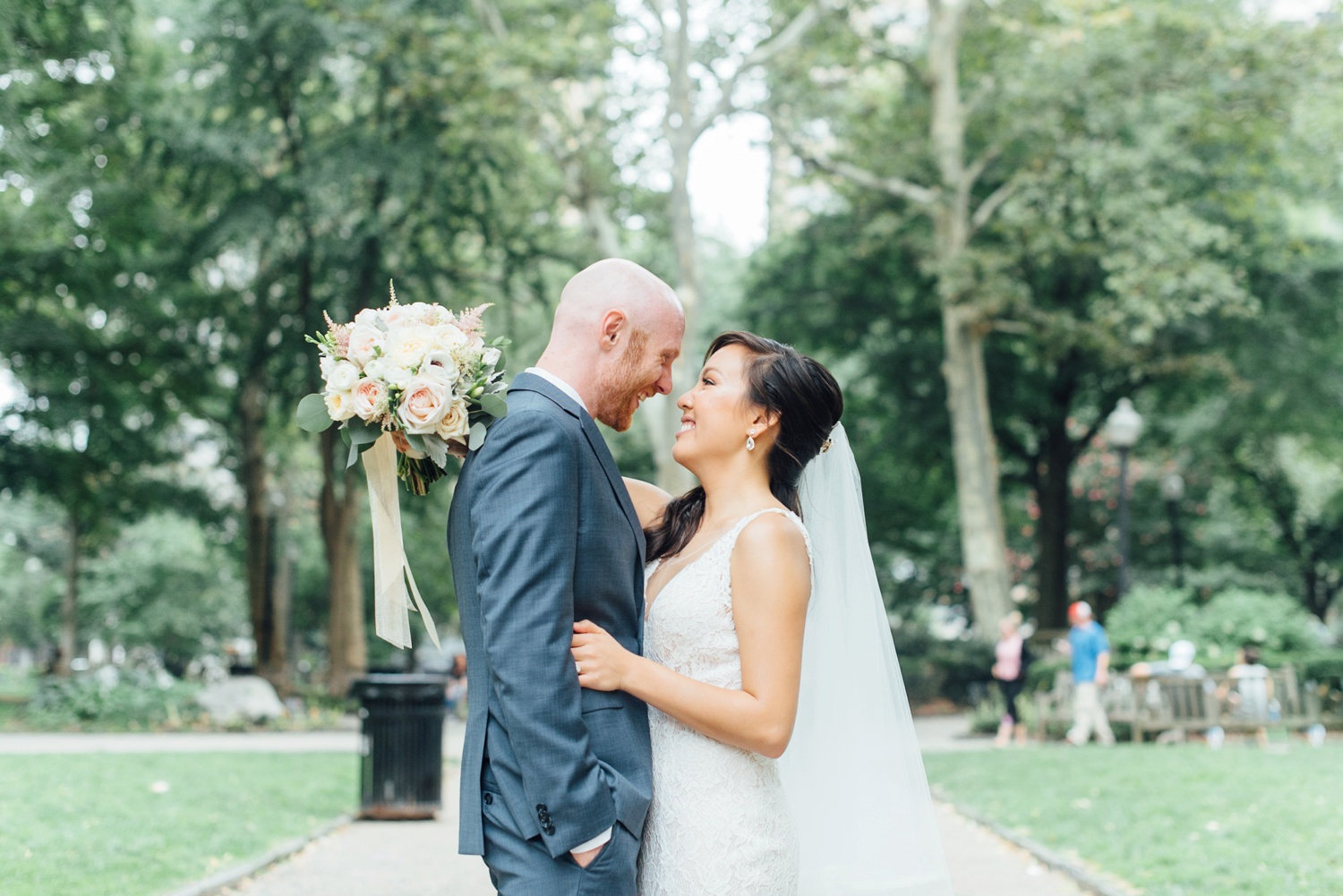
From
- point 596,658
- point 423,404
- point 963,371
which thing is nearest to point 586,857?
point 596,658

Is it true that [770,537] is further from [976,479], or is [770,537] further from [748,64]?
[976,479]

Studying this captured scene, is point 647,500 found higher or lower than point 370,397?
lower

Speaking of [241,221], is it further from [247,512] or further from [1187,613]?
[1187,613]

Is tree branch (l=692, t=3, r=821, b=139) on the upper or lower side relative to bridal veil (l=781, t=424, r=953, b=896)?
upper

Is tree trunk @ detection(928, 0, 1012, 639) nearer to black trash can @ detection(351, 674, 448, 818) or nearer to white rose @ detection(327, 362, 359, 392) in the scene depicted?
black trash can @ detection(351, 674, 448, 818)

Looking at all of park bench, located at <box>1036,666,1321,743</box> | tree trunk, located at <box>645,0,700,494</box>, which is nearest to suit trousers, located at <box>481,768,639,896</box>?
tree trunk, located at <box>645,0,700,494</box>

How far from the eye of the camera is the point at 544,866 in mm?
2662

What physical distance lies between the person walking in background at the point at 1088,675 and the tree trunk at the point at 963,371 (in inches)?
260

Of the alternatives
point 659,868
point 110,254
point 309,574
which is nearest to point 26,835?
point 659,868

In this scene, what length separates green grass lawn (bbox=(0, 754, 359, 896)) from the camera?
7.48 meters

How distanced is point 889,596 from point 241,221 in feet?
77.0

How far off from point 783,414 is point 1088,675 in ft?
46.1

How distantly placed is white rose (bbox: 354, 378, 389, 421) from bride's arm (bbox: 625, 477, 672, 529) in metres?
1.06

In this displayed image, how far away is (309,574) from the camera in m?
42.0
